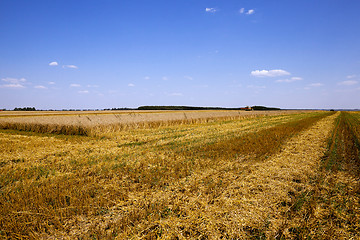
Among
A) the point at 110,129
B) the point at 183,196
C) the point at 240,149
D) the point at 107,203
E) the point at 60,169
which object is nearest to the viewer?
the point at 107,203

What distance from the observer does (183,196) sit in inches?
189

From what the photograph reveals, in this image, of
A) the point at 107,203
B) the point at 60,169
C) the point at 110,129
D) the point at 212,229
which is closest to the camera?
the point at 212,229

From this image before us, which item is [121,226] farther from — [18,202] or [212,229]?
[18,202]

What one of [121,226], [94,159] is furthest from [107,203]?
[94,159]

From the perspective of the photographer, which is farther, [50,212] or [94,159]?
[94,159]

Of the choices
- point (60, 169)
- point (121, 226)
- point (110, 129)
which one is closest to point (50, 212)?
point (121, 226)

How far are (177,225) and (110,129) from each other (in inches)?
687

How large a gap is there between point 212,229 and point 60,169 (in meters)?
6.68

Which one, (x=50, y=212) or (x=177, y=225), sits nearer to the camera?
(x=177, y=225)

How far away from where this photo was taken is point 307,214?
3922 mm

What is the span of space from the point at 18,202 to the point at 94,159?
12.7ft

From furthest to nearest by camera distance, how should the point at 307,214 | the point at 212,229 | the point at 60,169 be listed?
the point at 60,169 < the point at 307,214 < the point at 212,229

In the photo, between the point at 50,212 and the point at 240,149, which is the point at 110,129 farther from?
the point at 50,212

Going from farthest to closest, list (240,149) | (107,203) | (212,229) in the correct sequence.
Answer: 1. (240,149)
2. (107,203)
3. (212,229)
